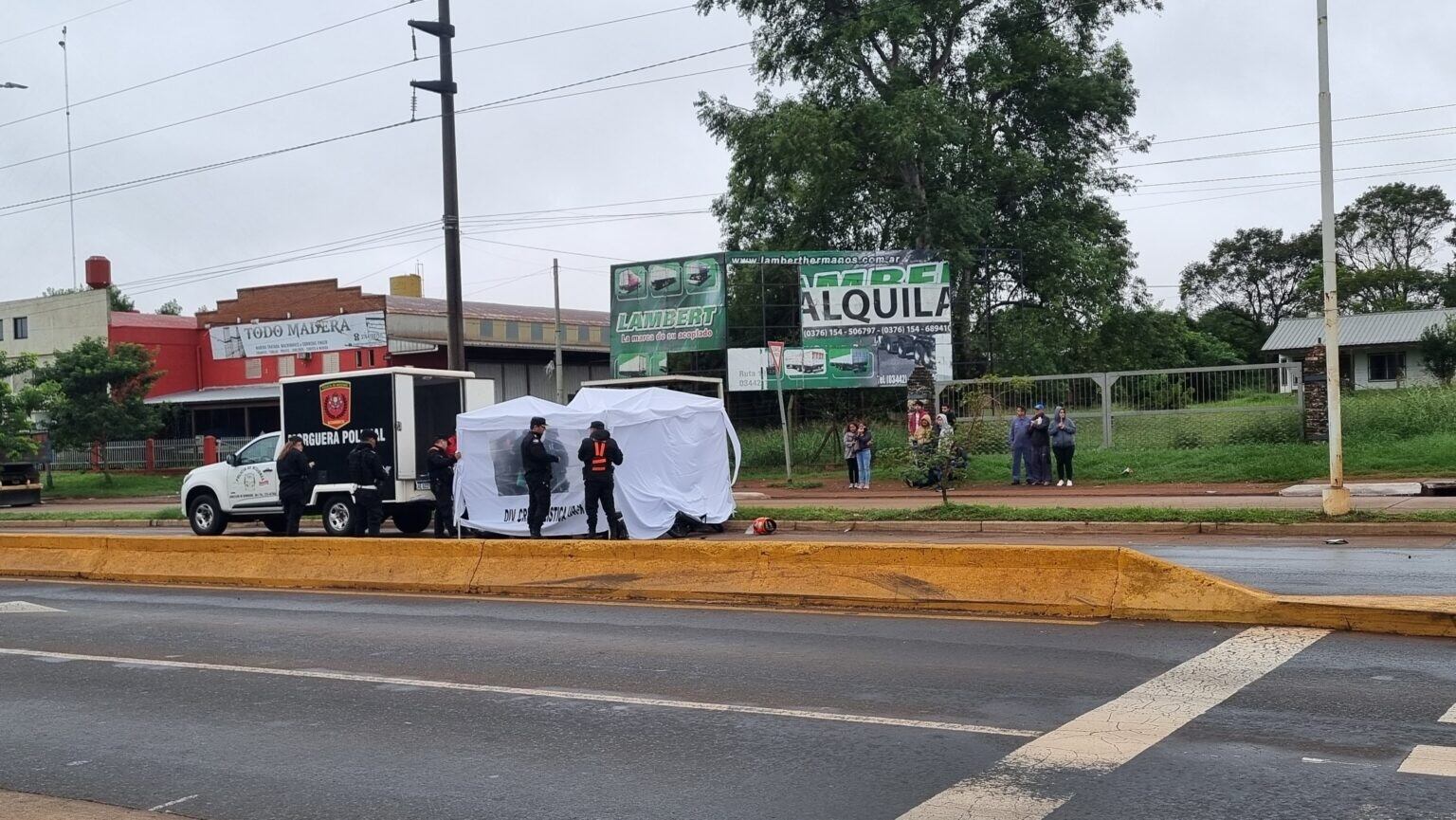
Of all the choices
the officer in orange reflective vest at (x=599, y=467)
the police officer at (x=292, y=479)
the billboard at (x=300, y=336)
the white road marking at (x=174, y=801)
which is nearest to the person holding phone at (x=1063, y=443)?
the officer in orange reflective vest at (x=599, y=467)

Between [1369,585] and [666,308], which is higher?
[666,308]

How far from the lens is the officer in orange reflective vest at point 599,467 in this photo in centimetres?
1656

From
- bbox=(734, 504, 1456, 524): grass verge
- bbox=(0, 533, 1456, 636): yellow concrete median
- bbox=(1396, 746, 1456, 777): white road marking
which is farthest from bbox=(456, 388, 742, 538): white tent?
bbox=(1396, 746, 1456, 777): white road marking

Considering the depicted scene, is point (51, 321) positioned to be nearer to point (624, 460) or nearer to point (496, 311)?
point (496, 311)

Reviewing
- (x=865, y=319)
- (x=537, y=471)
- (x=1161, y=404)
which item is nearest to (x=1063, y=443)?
(x=1161, y=404)

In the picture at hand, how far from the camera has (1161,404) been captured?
26.2 m

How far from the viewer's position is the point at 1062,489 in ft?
78.1

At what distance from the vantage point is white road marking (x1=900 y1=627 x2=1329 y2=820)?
5223 millimetres

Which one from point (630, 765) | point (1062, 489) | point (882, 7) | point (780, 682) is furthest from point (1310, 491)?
point (882, 7)

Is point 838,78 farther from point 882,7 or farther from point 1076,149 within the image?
point 1076,149

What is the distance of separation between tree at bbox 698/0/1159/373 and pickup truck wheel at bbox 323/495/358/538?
20.2 meters

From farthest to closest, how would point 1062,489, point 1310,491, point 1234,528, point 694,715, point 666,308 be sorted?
point 666,308
point 1062,489
point 1310,491
point 1234,528
point 694,715

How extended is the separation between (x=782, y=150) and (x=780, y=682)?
99.6 feet

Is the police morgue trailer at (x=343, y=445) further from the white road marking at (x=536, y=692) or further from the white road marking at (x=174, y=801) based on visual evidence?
the white road marking at (x=174, y=801)
